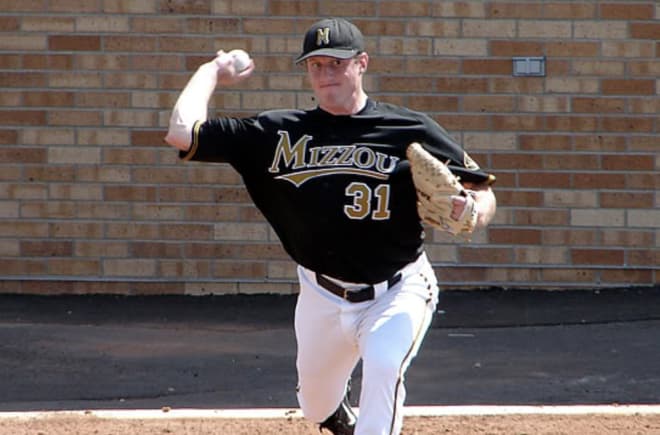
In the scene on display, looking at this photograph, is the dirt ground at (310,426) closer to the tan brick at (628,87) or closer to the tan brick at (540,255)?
the tan brick at (540,255)

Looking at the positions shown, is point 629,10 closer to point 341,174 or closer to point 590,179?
point 590,179

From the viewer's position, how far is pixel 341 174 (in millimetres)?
5566

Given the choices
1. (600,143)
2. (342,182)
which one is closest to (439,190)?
(342,182)

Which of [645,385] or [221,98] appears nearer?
[645,385]

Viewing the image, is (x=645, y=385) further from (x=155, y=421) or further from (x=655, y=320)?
(x=155, y=421)

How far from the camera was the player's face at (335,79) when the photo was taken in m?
5.54

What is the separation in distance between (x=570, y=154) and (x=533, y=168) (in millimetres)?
340

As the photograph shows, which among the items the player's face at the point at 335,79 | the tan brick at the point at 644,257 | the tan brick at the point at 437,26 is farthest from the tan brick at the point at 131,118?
the player's face at the point at 335,79

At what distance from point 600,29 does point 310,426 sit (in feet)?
17.6

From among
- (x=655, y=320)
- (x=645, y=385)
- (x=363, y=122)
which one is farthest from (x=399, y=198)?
(x=655, y=320)

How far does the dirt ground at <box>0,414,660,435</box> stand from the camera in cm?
675

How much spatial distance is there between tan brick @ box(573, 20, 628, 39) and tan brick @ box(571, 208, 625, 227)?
58.5 inches

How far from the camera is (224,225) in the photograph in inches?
434

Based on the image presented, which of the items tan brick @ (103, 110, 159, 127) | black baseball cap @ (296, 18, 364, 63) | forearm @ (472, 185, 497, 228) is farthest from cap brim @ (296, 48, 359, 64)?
tan brick @ (103, 110, 159, 127)
